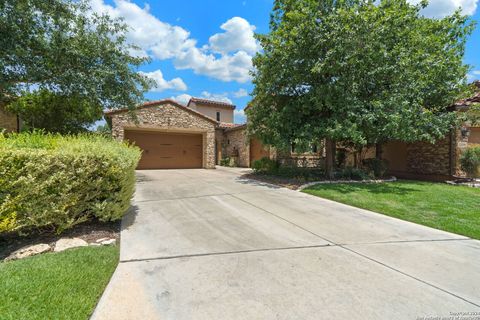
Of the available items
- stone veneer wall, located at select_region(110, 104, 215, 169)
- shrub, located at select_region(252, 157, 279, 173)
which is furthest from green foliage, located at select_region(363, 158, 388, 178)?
stone veneer wall, located at select_region(110, 104, 215, 169)

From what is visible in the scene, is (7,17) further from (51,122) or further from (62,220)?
(62,220)

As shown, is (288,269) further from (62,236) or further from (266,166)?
(266,166)

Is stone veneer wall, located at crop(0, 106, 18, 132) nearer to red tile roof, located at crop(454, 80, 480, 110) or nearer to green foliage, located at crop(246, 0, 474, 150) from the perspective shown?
green foliage, located at crop(246, 0, 474, 150)

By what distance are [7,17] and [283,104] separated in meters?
9.95

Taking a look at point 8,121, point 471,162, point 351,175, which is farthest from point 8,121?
point 471,162

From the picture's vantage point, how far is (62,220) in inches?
154

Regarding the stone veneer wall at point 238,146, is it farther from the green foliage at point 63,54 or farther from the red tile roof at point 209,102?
the green foliage at point 63,54

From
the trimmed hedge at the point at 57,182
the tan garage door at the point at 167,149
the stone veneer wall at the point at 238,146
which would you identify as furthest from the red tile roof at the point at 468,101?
the tan garage door at the point at 167,149

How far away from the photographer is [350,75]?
8.96 metres

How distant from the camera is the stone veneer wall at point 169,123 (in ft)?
47.6

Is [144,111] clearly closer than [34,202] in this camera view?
No

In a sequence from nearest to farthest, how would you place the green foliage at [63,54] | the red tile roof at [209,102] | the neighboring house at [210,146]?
the green foliage at [63,54]
the neighboring house at [210,146]
the red tile roof at [209,102]

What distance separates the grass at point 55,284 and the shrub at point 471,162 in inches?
530

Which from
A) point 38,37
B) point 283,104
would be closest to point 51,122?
point 38,37
